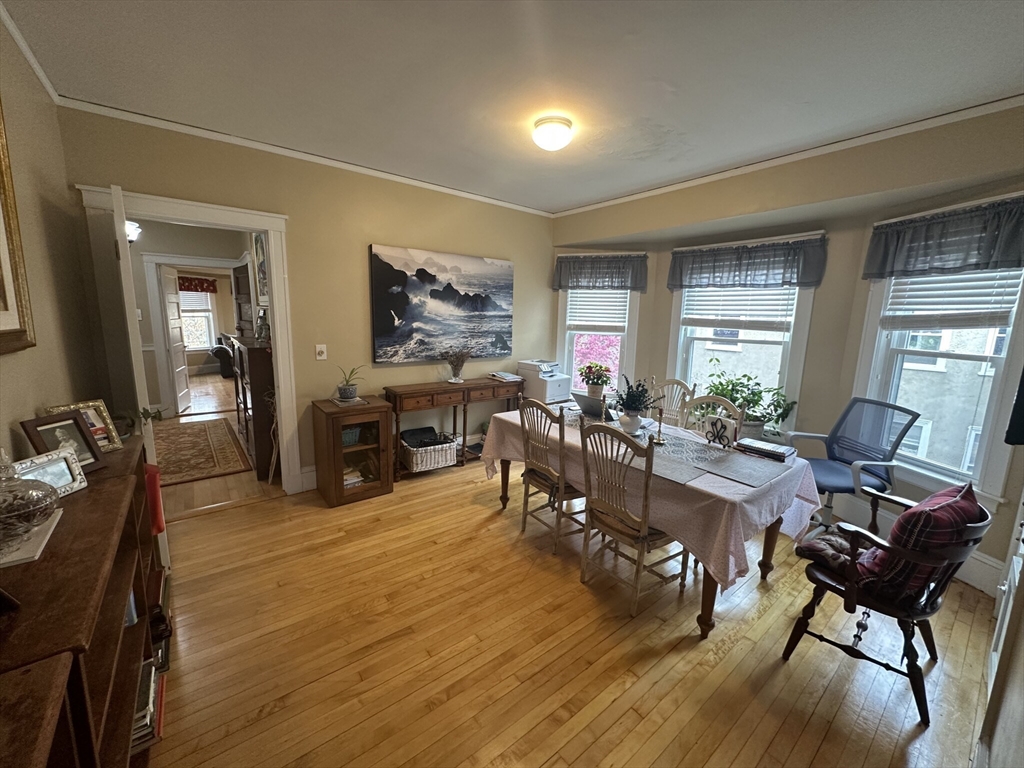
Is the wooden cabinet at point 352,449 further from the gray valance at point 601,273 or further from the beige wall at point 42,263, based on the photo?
the gray valance at point 601,273

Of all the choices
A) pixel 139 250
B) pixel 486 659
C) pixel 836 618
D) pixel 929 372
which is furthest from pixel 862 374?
pixel 139 250

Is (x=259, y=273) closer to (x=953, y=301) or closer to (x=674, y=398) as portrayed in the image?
(x=674, y=398)

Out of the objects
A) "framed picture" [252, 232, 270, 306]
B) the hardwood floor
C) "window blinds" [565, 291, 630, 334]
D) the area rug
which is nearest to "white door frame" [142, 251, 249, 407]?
the area rug

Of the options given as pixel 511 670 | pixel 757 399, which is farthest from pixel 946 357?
pixel 511 670

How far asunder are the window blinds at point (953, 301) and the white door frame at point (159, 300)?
628 centimetres

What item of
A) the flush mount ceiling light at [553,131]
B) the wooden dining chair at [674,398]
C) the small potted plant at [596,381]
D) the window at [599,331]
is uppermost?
the flush mount ceiling light at [553,131]

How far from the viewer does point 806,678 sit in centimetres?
177

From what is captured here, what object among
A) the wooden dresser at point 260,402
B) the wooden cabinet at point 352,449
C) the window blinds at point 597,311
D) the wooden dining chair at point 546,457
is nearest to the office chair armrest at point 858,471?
the wooden dining chair at point 546,457

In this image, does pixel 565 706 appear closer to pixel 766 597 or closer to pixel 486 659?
pixel 486 659

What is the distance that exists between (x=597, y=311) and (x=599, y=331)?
227 mm

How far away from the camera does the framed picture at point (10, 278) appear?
4.33 ft

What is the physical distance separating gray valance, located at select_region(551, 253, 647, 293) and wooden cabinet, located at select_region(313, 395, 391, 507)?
247 centimetres

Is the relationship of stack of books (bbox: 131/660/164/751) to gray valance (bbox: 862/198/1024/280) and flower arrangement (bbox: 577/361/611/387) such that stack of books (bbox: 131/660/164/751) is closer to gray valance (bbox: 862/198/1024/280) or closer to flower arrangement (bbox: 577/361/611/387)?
flower arrangement (bbox: 577/361/611/387)

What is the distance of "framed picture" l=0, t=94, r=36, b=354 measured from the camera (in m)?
1.32
